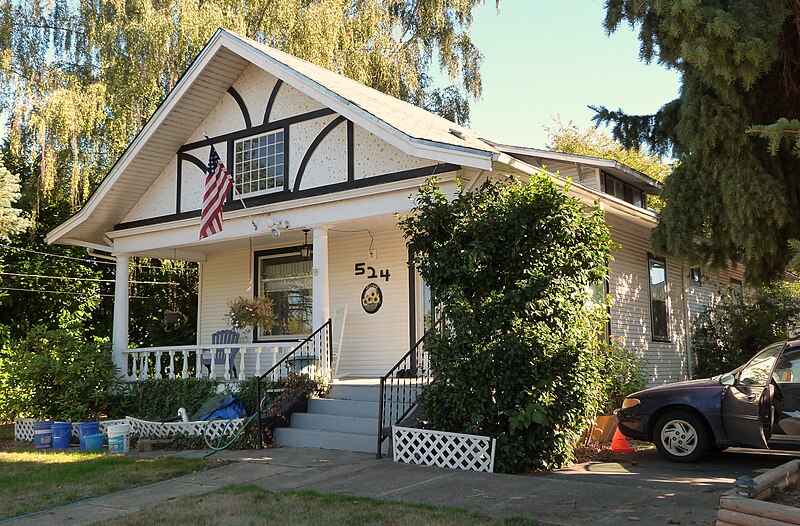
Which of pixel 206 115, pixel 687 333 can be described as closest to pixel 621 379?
pixel 687 333

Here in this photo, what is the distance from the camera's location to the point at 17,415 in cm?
1384

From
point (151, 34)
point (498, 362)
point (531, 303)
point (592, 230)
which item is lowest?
point (498, 362)

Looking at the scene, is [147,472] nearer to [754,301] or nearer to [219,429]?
[219,429]

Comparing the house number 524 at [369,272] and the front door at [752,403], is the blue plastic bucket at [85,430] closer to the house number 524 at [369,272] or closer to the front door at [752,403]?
the house number 524 at [369,272]

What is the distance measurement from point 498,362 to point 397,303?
18.4 ft

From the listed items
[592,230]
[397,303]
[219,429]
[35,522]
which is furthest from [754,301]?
[35,522]

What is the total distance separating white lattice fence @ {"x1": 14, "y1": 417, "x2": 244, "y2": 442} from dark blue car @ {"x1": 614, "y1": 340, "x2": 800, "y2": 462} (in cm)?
578

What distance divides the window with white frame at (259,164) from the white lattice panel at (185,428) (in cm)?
432

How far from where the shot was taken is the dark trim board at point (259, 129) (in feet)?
43.8

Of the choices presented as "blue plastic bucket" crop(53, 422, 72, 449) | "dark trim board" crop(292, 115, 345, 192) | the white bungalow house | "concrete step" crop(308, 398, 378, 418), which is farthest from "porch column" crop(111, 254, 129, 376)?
"concrete step" crop(308, 398, 378, 418)

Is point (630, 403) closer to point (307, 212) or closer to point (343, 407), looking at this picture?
point (343, 407)

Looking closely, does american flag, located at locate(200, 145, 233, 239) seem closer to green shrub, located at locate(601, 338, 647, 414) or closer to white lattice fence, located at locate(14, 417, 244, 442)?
white lattice fence, located at locate(14, 417, 244, 442)

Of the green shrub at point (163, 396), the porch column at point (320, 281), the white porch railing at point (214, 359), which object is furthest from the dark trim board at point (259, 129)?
the green shrub at point (163, 396)

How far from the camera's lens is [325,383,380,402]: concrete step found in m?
11.5
